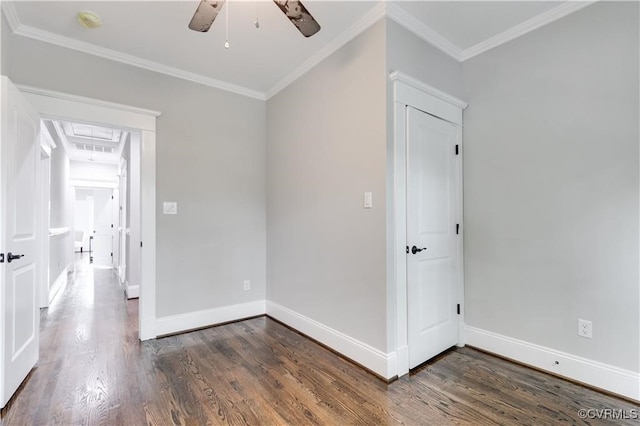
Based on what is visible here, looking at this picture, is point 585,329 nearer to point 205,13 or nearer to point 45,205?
point 205,13

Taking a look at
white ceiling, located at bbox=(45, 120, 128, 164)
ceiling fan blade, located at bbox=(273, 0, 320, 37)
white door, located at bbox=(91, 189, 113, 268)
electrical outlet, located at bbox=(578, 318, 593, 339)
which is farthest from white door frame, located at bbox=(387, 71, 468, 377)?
white door, located at bbox=(91, 189, 113, 268)

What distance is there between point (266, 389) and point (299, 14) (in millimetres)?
2336

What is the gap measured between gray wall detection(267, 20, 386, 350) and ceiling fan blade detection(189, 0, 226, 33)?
3.87ft

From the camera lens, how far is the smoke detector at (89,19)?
224cm

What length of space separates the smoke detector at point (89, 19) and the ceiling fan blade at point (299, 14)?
1633mm

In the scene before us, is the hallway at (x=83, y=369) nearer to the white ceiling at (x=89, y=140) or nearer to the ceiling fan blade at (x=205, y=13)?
the ceiling fan blade at (x=205, y=13)

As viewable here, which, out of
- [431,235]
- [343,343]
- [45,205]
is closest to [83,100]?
[45,205]

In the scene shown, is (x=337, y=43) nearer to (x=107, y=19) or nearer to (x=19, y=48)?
(x=107, y=19)

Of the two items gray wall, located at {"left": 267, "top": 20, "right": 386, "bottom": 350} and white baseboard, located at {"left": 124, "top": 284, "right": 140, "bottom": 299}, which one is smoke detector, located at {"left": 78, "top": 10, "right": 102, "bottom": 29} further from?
white baseboard, located at {"left": 124, "top": 284, "right": 140, "bottom": 299}

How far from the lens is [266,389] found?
2.09 metres

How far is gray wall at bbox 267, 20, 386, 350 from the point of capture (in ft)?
7.55

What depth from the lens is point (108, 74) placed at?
2.79m

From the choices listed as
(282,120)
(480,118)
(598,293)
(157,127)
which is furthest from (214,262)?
(598,293)

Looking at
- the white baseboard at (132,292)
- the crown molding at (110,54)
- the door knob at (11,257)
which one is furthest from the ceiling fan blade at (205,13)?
the white baseboard at (132,292)
